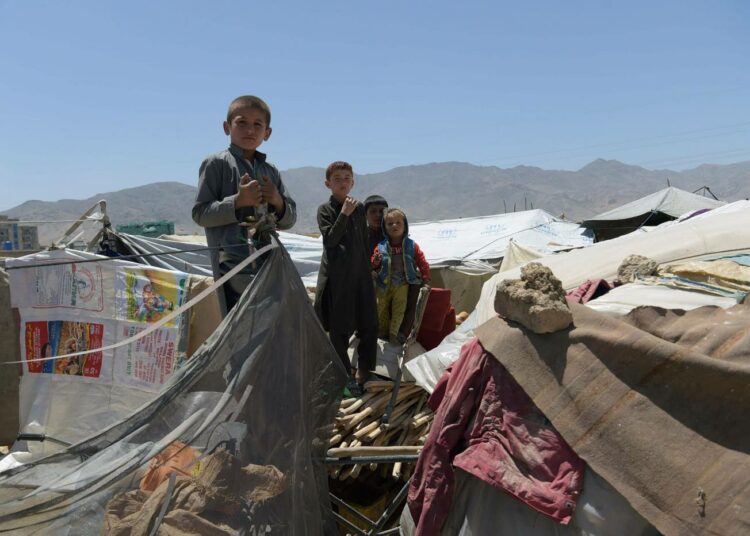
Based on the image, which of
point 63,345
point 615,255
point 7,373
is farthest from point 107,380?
point 615,255

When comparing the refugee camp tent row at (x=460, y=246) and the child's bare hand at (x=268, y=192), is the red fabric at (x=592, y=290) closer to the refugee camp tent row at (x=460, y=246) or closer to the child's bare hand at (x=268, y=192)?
the child's bare hand at (x=268, y=192)

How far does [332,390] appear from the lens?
2.63 metres

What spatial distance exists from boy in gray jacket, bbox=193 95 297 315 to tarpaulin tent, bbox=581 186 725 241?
1134 cm

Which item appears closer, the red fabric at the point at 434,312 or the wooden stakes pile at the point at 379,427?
the wooden stakes pile at the point at 379,427

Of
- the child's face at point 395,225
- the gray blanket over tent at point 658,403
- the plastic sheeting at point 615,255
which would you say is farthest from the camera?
the child's face at point 395,225

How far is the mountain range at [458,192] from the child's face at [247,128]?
270 ft

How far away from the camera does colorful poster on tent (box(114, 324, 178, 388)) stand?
456 centimetres

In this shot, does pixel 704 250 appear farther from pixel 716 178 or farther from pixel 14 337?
pixel 716 178

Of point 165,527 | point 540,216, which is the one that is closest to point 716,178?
point 540,216

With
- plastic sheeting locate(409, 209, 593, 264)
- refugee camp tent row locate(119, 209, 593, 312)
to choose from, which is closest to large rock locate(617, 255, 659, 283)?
refugee camp tent row locate(119, 209, 593, 312)

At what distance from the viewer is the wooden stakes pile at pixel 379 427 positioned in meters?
2.86

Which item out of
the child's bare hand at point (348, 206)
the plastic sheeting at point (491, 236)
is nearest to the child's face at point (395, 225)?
the child's bare hand at point (348, 206)

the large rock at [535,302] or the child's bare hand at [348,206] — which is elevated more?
the child's bare hand at [348,206]

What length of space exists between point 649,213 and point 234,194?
12887mm
